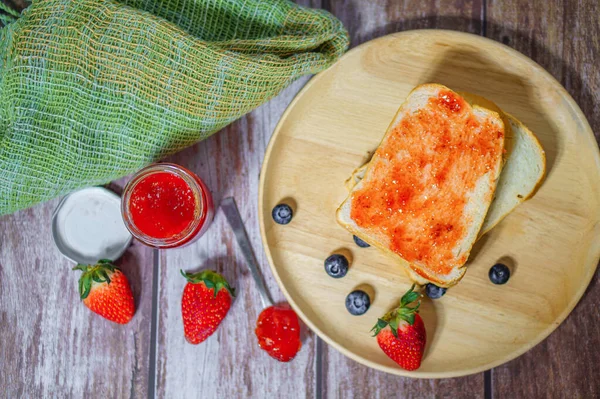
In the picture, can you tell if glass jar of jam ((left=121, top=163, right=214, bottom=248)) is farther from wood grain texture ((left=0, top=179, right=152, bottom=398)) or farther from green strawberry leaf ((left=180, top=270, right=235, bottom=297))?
wood grain texture ((left=0, top=179, right=152, bottom=398))

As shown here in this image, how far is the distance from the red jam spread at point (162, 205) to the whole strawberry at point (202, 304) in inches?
7.7

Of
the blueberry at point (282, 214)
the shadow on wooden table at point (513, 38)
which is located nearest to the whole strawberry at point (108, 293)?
the blueberry at point (282, 214)

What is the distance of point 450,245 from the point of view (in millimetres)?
1554

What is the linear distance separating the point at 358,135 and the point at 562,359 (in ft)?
3.39

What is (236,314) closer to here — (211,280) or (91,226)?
(211,280)

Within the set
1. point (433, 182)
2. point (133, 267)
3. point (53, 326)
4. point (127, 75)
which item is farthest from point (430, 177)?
point (53, 326)

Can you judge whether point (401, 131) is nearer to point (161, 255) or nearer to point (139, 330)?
point (161, 255)

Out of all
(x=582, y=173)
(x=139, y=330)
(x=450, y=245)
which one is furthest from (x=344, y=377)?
(x=582, y=173)

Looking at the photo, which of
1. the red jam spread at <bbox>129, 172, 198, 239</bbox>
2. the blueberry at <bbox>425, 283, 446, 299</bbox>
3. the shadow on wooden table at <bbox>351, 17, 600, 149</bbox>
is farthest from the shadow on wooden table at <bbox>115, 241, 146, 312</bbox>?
the shadow on wooden table at <bbox>351, 17, 600, 149</bbox>

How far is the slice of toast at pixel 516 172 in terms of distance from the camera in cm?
158

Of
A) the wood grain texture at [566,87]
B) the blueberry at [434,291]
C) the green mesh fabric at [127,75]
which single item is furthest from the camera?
the wood grain texture at [566,87]

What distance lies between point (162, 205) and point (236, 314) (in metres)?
0.48

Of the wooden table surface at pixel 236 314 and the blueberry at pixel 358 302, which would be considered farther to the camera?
the wooden table surface at pixel 236 314

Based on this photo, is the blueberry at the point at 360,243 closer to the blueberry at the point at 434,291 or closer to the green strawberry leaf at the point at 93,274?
the blueberry at the point at 434,291
